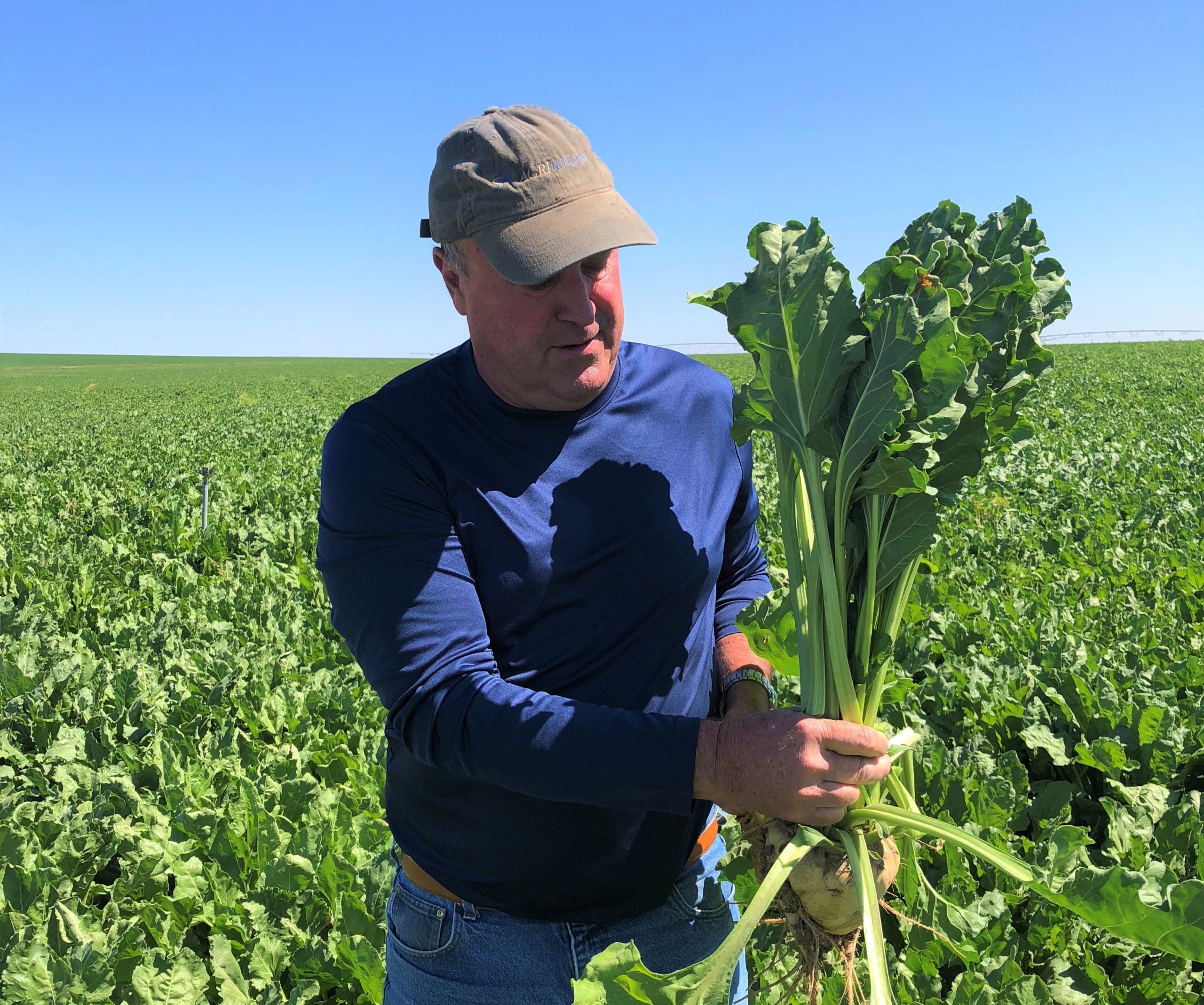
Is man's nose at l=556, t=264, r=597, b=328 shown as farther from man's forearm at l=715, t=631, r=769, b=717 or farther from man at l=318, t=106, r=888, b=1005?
man's forearm at l=715, t=631, r=769, b=717

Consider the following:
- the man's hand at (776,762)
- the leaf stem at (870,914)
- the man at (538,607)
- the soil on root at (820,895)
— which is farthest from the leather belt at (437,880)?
the man's hand at (776,762)

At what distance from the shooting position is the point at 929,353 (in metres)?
1.65

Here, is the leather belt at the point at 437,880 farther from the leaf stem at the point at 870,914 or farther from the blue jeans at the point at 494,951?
the leaf stem at the point at 870,914

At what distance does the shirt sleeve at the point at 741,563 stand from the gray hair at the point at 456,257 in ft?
2.45

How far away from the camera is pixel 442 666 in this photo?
5.75 ft

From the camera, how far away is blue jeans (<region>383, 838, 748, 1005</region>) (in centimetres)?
201

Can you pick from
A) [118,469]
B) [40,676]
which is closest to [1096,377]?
[118,469]

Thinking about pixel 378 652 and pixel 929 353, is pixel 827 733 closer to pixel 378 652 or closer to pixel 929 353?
pixel 929 353

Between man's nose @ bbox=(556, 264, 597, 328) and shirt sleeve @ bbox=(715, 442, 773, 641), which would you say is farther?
shirt sleeve @ bbox=(715, 442, 773, 641)

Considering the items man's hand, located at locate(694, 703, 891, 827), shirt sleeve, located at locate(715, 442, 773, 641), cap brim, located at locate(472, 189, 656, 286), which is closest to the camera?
man's hand, located at locate(694, 703, 891, 827)

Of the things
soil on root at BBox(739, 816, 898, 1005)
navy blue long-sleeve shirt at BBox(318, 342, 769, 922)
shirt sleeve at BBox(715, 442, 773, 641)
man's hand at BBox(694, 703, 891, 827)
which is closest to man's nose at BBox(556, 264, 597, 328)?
navy blue long-sleeve shirt at BBox(318, 342, 769, 922)

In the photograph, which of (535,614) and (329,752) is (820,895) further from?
(329,752)

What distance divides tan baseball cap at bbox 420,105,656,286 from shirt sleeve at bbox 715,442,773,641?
25.8 inches

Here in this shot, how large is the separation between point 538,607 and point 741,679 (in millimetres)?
588
